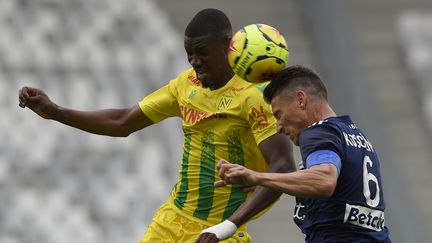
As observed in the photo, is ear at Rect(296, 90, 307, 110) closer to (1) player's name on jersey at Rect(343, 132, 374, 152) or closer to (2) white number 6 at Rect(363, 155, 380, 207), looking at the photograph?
(1) player's name on jersey at Rect(343, 132, 374, 152)

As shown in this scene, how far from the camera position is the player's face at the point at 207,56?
582 centimetres

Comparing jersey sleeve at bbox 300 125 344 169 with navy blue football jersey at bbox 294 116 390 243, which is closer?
jersey sleeve at bbox 300 125 344 169

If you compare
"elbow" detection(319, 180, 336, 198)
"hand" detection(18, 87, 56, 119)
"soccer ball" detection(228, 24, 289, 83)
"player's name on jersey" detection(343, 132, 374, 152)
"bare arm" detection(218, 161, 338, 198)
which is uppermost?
"hand" detection(18, 87, 56, 119)

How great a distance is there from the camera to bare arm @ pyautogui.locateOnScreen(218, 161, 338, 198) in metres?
4.58

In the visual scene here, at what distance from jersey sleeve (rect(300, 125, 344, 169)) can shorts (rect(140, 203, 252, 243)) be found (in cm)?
134

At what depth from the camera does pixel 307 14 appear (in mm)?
13789

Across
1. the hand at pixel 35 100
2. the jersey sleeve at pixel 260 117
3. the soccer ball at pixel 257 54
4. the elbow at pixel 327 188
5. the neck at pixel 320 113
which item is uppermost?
the hand at pixel 35 100

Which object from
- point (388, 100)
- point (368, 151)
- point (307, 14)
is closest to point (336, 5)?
point (307, 14)

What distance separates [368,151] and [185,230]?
1.46 metres

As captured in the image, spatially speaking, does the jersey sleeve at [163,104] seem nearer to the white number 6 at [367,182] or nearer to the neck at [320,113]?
the neck at [320,113]

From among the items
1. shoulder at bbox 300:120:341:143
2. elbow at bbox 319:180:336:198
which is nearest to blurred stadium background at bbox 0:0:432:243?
shoulder at bbox 300:120:341:143

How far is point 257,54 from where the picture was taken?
5527 mm

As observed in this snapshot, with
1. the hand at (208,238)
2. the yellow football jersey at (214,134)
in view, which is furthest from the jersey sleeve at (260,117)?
the hand at (208,238)

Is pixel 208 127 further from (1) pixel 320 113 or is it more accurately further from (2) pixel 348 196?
(2) pixel 348 196
